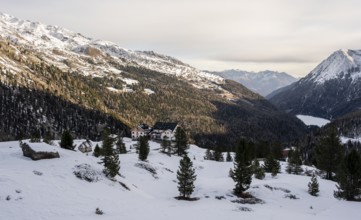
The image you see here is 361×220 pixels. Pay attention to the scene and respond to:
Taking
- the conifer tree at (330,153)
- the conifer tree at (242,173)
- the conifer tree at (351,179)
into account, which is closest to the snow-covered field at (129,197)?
the conifer tree at (242,173)

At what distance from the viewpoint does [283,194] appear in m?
64.2

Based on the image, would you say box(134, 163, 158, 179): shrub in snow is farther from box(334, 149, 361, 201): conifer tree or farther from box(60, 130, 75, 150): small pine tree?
box(334, 149, 361, 201): conifer tree

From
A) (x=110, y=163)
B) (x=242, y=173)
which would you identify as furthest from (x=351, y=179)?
(x=110, y=163)

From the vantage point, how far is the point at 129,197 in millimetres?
49844

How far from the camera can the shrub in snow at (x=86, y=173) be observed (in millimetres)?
50875

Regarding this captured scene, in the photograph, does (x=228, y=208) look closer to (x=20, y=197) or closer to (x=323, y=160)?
(x=20, y=197)

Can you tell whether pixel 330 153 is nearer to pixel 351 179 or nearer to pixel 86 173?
pixel 351 179

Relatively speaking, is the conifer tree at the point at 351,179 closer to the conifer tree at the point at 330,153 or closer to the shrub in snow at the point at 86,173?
the conifer tree at the point at 330,153

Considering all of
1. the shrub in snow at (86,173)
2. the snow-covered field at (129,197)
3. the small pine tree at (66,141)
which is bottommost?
the snow-covered field at (129,197)

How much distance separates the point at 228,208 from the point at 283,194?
63.3ft

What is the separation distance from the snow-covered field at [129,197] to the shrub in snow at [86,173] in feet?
1.75

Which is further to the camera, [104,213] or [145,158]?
[145,158]

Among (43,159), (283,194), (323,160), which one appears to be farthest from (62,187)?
(323,160)

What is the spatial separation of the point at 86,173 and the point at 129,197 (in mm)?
7386
